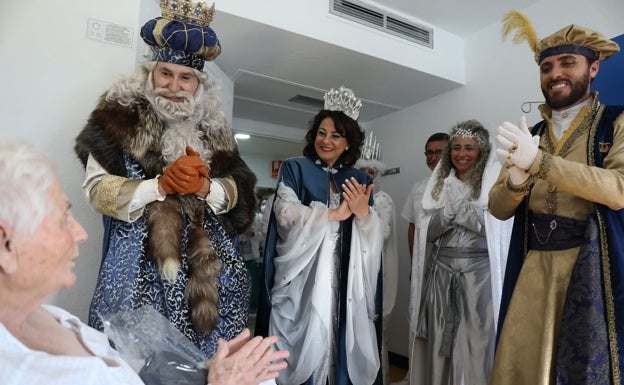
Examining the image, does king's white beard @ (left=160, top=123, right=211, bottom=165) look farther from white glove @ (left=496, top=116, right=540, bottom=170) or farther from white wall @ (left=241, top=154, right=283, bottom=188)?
white wall @ (left=241, top=154, right=283, bottom=188)

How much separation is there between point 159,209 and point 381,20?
2.26m

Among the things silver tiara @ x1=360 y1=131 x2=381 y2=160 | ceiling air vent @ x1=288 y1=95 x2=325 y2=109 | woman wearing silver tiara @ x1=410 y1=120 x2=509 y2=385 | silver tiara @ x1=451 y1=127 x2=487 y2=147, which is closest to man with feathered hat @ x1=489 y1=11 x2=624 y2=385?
woman wearing silver tiara @ x1=410 y1=120 x2=509 y2=385

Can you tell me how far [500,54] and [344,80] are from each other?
118 centimetres

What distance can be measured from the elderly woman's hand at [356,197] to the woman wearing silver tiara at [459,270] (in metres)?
0.60

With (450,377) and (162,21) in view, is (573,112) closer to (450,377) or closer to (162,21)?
(450,377)

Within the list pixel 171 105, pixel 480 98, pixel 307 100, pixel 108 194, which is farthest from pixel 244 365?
pixel 307 100

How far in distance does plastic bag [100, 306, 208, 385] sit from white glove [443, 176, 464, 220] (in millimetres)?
1837

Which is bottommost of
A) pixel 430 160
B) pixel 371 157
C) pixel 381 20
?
pixel 430 160

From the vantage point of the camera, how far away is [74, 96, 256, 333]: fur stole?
1.46m

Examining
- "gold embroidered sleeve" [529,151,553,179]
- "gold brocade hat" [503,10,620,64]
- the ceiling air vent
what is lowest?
"gold embroidered sleeve" [529,151,553,179]

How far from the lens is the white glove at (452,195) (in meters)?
2.44

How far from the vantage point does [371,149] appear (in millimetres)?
3916

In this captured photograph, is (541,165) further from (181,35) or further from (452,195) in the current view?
(181,35)

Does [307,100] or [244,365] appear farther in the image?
[307,100]
